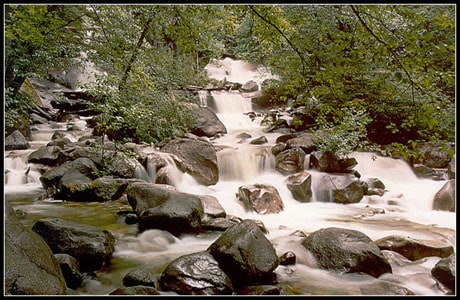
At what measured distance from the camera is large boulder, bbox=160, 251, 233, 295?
10.8ft

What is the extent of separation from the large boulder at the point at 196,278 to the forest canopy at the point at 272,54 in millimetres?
2099

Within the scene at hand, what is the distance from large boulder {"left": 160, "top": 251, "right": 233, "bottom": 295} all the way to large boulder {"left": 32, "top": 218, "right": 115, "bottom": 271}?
3.32 ft

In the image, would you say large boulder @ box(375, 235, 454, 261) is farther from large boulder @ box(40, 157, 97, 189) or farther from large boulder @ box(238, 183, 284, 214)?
large boulder @ box(40, 157, 97, 189)

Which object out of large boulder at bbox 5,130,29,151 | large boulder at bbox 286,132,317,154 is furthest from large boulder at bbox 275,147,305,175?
large boulder at bbox 5,130,29,151

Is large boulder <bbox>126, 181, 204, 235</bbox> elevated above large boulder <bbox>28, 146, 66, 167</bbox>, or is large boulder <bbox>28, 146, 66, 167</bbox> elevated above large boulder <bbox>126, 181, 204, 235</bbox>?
large boulder <bbox>28, 146, 66, 167</bbox>

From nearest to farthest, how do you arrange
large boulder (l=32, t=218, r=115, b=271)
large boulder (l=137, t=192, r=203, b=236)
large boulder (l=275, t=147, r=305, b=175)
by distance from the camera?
large boulder (l=32, t=218, r=115, b=271) < large boulder (l=137, t=192, r=203, b=236) < large boulder (l=275, t=147, r=305, b=175)

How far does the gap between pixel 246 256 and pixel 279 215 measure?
3.47 meters

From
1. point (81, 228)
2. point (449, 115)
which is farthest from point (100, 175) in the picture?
point (449, 115)

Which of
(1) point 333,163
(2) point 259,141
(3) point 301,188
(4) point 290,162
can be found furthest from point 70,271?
(2) point 259,141

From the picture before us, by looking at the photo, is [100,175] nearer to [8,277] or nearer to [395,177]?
[8,277]

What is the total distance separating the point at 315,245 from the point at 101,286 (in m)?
2.91

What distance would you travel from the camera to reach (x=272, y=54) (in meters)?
4.36

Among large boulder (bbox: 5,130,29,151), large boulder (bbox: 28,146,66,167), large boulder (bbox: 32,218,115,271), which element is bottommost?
large boulder (bbox: 32,218,115,271)

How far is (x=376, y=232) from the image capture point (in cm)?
607
